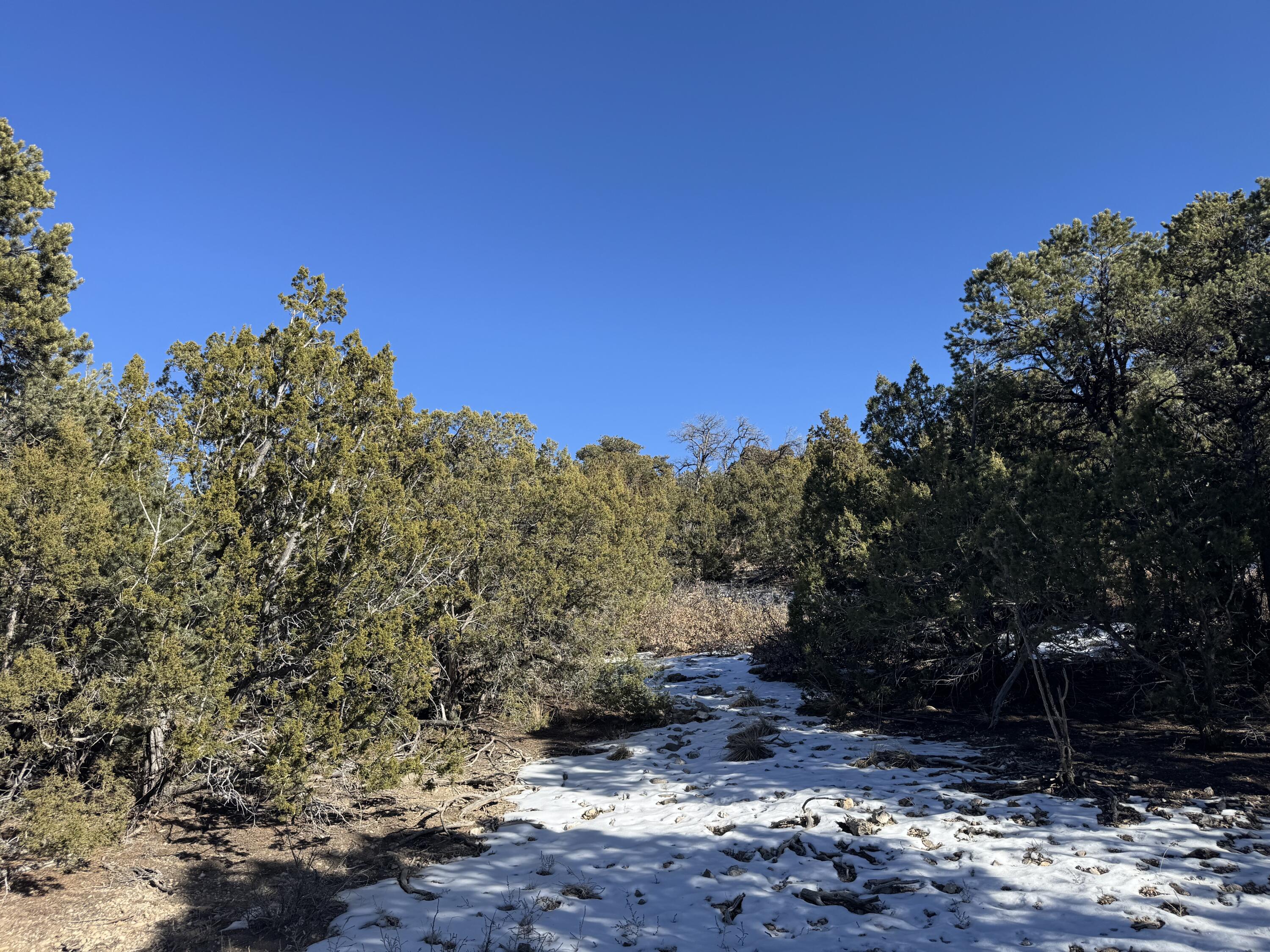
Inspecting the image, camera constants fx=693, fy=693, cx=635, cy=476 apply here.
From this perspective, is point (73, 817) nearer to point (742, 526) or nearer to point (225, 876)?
point (225, 876)

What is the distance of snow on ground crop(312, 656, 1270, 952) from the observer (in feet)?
12.3

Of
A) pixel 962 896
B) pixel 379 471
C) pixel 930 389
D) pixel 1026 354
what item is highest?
pixel 1026 354

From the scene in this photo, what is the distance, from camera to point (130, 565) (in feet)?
15.4

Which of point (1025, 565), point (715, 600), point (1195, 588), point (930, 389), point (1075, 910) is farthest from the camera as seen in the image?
point (715, 600)

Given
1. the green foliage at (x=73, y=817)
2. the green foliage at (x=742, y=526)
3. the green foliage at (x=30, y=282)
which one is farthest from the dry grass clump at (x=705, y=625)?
the green foliage at (x=30, y=282)

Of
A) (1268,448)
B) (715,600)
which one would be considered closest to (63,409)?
(715,600)

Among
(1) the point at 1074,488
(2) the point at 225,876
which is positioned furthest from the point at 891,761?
(2) the point at 225,876

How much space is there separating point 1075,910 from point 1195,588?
300 cm

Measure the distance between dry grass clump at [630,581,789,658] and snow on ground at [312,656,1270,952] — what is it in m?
7.79

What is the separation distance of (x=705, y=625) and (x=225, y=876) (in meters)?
11.2

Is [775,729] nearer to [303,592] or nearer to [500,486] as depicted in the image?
[500,486]

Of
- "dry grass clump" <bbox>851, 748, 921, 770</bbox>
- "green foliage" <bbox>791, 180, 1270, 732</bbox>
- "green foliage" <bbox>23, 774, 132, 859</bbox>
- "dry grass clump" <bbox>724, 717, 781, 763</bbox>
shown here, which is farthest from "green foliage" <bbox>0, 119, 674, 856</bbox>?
"green foliage" <bbox>791, 180, 1270, 732</bbox>

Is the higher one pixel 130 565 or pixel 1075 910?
pixel 130 565

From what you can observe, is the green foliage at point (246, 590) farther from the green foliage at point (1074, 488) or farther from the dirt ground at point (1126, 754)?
the dirt ground at point (1126, 754)
